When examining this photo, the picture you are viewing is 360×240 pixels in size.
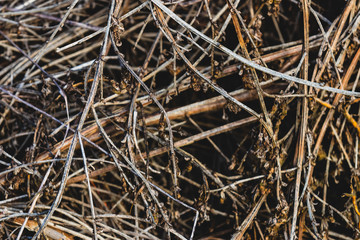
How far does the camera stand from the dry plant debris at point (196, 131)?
4.40ft

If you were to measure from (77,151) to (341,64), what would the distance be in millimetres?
1334

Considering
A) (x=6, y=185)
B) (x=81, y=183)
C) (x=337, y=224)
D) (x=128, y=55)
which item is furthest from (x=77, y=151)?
(x=337, y=224)

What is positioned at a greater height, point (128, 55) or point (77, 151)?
point (128, 55)

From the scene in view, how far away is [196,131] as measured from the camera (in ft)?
6.18

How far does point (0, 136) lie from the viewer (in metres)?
1.83

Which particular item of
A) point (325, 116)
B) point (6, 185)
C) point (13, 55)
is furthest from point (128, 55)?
point (325, 116)

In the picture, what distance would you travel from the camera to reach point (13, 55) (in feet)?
6.67

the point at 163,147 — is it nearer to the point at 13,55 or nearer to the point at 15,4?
the point at 13,55

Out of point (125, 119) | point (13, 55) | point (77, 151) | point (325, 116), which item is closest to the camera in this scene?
point (125, 119)

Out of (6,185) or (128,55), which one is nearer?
(6,185)

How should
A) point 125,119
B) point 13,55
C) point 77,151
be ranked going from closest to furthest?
point 125,119 < point 77,151 < point 13,55

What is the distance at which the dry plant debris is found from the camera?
1.34 metres

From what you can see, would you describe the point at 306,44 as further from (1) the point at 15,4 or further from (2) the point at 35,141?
(1) the point at 15,4

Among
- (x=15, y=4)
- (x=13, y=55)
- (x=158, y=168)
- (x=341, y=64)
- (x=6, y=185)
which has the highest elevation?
(x=15, y=4)
